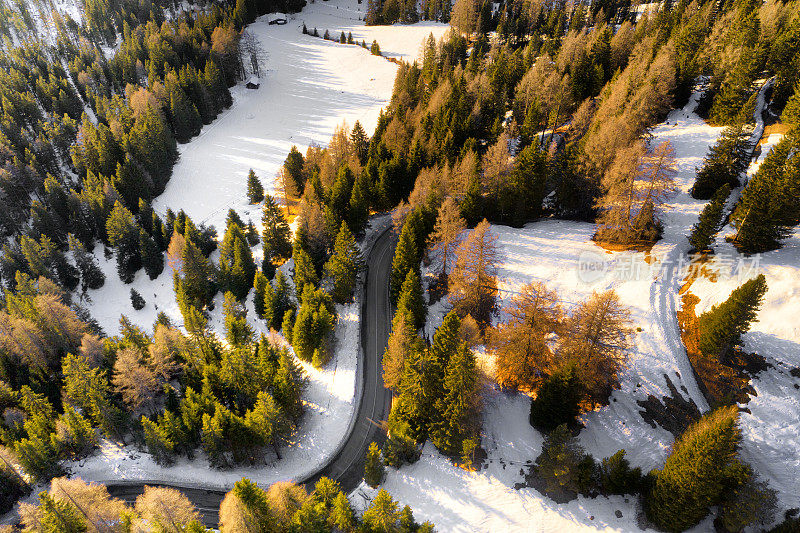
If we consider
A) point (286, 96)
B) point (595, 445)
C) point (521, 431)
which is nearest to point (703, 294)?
point (595, 445)

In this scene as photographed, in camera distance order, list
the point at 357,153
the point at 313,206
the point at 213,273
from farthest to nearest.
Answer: the point at 357,153, the point at 213,273, the point at 313,206

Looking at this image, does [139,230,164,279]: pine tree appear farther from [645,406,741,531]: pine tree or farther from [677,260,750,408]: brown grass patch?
[677,260,750,408]: brown grass patch

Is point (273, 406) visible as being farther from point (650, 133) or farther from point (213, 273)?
point (650, 133)

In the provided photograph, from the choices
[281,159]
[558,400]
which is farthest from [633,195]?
[281,159]

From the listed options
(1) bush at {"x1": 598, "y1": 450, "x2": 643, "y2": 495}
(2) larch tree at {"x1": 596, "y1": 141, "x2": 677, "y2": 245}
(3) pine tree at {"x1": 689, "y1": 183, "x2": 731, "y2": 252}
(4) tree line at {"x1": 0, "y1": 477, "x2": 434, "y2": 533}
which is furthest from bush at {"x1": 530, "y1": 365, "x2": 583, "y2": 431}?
(3) pine tree at {"x1": 689, "y1": 183, "x2": 731, "y2": 252}

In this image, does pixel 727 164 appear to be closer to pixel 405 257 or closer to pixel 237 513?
pixel 405 257

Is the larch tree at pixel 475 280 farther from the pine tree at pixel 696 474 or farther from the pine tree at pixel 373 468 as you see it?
the pine tree at pixel 696 474
